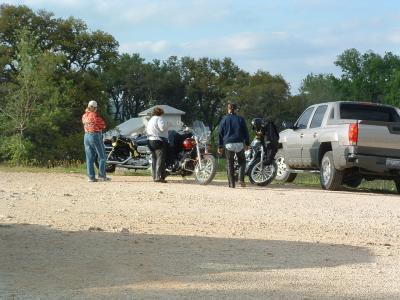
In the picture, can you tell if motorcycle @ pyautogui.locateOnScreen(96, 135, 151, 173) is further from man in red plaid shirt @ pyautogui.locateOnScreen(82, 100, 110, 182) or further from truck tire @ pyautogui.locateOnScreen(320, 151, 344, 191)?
truck tire @ pyautogui.locateOnScreen(320, 151, 344, 191)

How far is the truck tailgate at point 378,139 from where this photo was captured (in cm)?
1639

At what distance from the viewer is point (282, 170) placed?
67.9 ft

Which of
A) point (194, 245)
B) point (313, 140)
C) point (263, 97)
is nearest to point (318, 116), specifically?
point (313, 140)

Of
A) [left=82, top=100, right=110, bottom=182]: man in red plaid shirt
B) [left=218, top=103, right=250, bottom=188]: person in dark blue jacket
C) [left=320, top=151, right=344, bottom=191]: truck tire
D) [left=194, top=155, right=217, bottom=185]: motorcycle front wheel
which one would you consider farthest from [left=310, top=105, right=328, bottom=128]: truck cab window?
[left=82, top=100, right=110, bottom=182]: man in red plaid shirt

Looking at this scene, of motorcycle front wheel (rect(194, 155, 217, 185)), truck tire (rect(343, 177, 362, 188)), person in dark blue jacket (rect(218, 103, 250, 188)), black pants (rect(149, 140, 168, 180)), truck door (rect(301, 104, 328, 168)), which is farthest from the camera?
truck tire (rect(343, 177, 362, 188))

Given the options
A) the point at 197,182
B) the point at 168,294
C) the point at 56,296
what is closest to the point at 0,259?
the point at 56,296

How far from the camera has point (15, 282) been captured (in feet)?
22.3

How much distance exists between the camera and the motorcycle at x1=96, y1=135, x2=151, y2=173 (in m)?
19.8

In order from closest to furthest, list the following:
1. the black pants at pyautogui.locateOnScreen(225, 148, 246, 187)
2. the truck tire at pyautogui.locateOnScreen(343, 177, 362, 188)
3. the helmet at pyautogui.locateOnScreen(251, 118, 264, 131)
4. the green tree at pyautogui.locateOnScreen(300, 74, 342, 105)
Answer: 1. the black pants at pyautogui.locateOnScreen(225, 148, 246, 187)
2. the helmet at pyautogui.locateOnScreen(251, 118, 264, 131)
3. the truck tire at pyautogui.locateOnScreen(343, 177, 362, 188)
4. the green tree at pyautogui.locateOnScreen(300, 74, 342, 105)

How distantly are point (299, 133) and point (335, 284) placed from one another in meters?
12.5

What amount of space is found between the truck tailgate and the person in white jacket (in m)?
4.48

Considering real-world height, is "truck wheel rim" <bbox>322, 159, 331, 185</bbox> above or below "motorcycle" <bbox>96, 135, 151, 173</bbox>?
below

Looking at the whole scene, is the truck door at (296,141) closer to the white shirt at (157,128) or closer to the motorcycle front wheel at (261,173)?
the motorcycle front wheel at (261,173)

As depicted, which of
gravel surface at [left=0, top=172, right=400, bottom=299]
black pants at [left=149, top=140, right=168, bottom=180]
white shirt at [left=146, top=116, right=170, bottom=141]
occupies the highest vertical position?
white shirt at [left=146, top=116, right=170, bottom=141]
